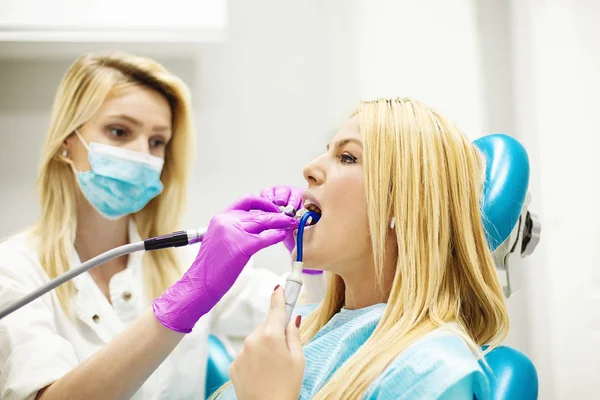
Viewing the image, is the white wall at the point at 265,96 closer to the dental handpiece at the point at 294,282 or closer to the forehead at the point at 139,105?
the forehead at the point at 139,105

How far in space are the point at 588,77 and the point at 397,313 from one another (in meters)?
1.13

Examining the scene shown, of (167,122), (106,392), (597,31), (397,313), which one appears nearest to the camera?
(397,313)

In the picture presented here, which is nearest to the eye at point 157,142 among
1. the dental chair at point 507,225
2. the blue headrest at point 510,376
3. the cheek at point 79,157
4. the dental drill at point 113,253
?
the cheek at point 79,157

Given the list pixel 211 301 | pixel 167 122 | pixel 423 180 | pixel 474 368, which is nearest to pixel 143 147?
pixel 167 122

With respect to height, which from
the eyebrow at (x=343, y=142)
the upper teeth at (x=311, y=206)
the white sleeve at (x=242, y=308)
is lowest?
the white sleeve at (x=242, y=308)

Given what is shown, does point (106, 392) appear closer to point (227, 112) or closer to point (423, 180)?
point (423, 180)

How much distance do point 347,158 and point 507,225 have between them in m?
0.40

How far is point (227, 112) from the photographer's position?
2281 mm

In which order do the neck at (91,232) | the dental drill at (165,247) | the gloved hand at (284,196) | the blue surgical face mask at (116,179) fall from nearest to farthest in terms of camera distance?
1. the dental drill at (165,247)
2. the gloved hand at (284,196)
3. the blue surgical face mask at (116,179)
4. the neck at (91,232)

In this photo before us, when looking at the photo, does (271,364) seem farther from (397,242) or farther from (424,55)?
(424,55)

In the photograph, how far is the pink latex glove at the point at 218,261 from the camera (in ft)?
4.10

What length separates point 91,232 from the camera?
189 centimetres

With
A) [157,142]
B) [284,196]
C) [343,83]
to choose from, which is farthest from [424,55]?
[157,142]

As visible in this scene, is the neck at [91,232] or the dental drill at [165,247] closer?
the dental drill at [165,247]
